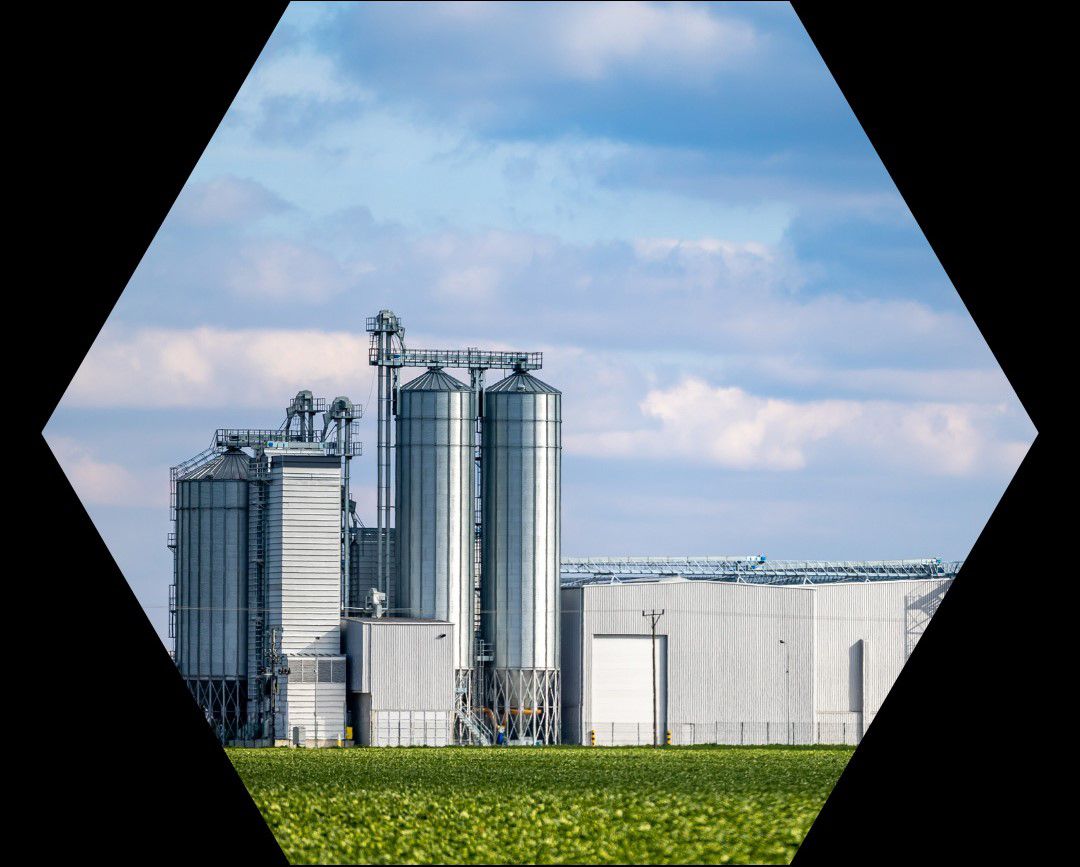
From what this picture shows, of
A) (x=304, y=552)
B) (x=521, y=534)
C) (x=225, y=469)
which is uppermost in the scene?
(x=225, y=469)

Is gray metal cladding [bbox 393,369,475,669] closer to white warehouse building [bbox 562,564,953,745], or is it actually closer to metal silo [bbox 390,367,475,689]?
metal silo [bbox 390,367,475,689]

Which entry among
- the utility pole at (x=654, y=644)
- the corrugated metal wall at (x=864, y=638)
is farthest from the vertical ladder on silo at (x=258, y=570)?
the corrugated metal wall at (x=864, y=638)

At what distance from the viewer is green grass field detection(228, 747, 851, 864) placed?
21.3m

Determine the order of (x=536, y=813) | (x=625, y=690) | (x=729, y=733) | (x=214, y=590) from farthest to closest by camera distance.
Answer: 1. (x=729, y=733)
2. (x=625, y=690)
3. (x=214, y=590)
4. (x=536, y=813)

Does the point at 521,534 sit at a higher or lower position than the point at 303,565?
higher

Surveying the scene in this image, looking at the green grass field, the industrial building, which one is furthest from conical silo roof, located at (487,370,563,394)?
the green grass field

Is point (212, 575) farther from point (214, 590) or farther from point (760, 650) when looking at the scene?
point (760, 650)

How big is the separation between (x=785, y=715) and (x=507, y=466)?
55.1 ft

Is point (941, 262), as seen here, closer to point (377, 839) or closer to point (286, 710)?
point (377, 839)

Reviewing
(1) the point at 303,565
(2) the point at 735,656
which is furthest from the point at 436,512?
(2) the point at 735,656

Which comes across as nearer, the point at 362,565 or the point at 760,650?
the point at 362,565

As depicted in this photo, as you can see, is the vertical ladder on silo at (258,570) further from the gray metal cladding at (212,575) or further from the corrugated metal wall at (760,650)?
the corrugated metal wall at (760,650)

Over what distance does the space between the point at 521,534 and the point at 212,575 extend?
12024 millimetres

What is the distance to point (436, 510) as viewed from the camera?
6362cm
